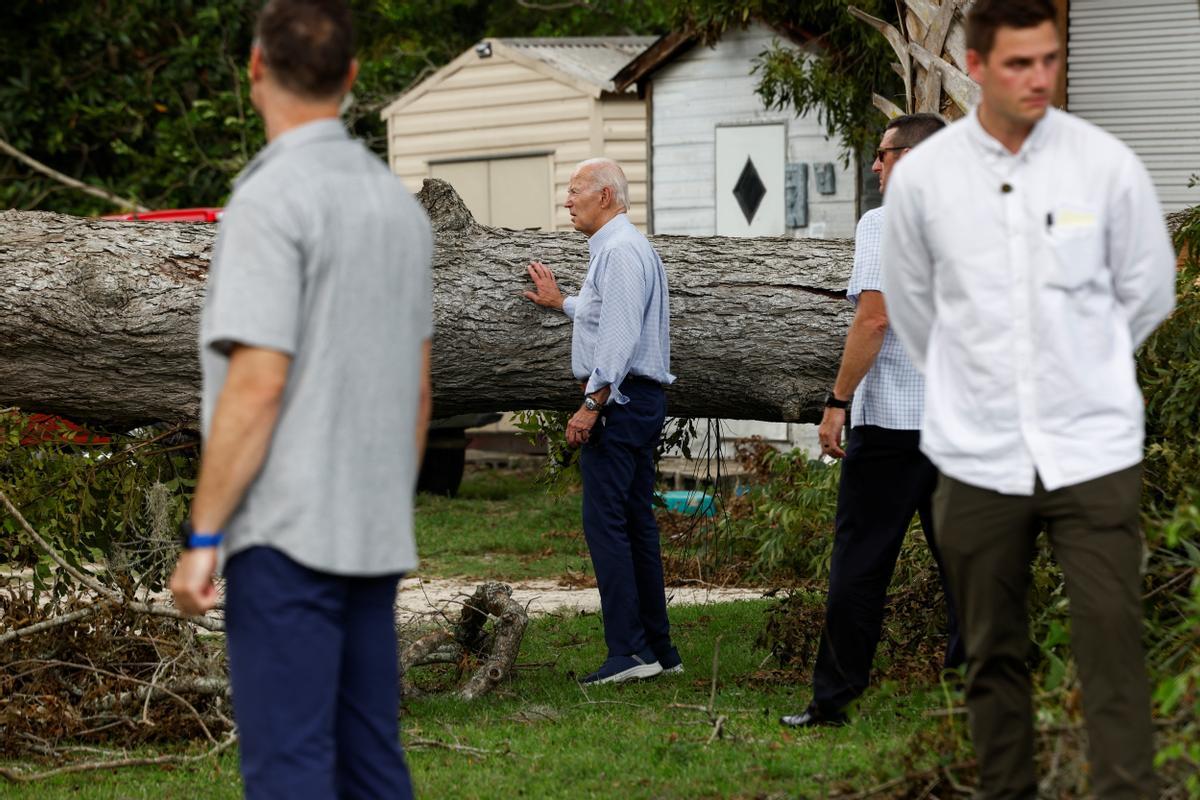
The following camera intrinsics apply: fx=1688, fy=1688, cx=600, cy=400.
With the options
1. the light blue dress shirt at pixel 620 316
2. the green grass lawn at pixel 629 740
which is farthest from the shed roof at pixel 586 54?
the light blue dress shirt at pixel 620 316

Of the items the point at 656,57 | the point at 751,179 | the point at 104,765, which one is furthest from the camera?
the point at 656,57

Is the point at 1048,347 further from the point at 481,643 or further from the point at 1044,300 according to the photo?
the point at 481,643

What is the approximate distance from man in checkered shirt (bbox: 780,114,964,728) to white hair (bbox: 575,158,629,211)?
161 centimetres

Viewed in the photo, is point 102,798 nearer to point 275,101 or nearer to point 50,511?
point 50,511

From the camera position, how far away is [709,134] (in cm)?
1594

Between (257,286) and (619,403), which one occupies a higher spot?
(257,286)

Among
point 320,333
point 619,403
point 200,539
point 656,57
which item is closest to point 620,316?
point 619,403

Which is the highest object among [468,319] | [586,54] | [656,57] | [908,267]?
[586,54]

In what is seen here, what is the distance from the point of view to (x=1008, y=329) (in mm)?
3701

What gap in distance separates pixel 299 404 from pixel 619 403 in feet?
12.3

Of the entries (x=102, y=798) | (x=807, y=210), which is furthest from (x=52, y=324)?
(x=807, y=210)

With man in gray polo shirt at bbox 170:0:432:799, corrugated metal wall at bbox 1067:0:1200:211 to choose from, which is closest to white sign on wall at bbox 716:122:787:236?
corrugated metal wall at bbox 1067:0:1200:211

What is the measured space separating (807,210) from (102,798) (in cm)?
1095

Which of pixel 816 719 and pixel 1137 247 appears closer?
pixel 1137 247
